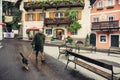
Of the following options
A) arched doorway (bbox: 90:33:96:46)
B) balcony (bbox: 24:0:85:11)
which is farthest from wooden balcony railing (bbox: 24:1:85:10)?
arched doorway (bbox: 90:33:96:46)

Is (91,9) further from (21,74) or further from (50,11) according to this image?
(21,74)

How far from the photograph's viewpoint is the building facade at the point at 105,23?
115 ft

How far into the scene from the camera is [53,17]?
43188 millimetres

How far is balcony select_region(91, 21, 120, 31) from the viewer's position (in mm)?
34594

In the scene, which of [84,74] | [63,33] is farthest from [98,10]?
[84,74]

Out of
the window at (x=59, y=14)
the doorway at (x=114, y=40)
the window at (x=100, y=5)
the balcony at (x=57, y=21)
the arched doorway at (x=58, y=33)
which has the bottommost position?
the doorway at (x=114, y=40)

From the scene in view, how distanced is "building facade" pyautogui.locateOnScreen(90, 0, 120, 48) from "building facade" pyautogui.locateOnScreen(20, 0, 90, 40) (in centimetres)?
A: 239

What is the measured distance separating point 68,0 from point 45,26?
6.14 meters

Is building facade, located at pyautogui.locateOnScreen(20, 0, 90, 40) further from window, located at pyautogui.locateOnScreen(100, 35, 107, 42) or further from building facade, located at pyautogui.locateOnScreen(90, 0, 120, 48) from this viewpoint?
window, located at pyautogui.locateOnScreen(100, 35, 107, 42)

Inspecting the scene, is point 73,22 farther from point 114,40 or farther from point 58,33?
point 114,40

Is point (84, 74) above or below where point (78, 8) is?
below

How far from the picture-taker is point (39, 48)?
13773 mm

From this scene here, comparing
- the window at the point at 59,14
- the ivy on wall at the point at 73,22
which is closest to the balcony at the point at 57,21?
the ivy on wall at the point at 73,22

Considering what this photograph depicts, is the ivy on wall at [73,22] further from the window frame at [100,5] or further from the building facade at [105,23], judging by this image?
the window frame at [100,5]
